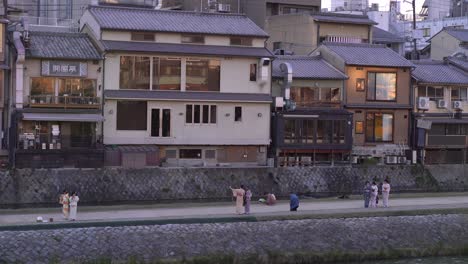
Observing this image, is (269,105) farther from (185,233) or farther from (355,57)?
(185,233)

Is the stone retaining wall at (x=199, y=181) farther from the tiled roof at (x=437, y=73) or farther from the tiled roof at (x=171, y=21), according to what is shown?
the tiled roof at (x=171, y=21)

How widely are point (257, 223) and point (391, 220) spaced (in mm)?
6418

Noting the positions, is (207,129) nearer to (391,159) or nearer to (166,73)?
(166,73)

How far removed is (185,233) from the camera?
28.5m

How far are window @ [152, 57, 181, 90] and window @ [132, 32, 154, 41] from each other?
138 centimetres

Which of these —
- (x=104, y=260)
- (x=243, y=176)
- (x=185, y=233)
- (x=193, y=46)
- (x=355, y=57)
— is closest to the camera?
(x=104, y=260)

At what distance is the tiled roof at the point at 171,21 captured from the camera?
4685 cm

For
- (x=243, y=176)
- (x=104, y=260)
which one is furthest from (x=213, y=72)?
(x=104, y=260)

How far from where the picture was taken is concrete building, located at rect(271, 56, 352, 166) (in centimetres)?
4928

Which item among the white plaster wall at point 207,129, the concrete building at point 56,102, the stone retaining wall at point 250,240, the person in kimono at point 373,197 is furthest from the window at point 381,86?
→ the stone retaining wall at point 250,240

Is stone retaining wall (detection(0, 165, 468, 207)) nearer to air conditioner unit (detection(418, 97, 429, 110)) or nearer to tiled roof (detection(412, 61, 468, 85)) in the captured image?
air conditioner unit (detection(418, 97, 429, 110))

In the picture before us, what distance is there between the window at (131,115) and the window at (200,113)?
2765 millimetres

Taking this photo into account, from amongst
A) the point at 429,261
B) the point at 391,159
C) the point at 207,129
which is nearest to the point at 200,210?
the point at 429,261

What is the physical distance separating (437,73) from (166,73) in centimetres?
2182
